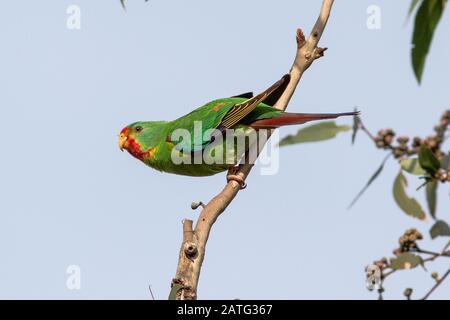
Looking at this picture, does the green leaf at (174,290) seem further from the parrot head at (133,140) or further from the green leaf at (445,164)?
the parrot head at (133,140)

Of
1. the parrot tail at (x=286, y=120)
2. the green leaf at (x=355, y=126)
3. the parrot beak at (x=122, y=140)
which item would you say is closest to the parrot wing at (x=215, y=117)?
the parrot tail at (x=286, y=120)

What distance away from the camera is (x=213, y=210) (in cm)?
310

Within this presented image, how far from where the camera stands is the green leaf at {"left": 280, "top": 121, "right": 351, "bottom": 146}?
65.3 inches

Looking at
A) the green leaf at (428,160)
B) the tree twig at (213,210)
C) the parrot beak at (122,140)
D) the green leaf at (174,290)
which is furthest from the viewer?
the parrot beak at (122,140)

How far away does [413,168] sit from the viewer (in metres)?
1.82

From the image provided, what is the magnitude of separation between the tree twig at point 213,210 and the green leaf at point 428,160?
4.71ft

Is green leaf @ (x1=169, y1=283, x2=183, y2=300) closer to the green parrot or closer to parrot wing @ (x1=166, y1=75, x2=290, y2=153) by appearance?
the green parrot

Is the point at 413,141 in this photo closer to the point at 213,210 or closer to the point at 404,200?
the point at 404,200

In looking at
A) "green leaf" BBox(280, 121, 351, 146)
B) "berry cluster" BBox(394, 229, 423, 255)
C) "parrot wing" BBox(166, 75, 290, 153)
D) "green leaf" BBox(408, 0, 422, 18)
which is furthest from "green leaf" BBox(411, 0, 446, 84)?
"parrot wing" BBox(166, 75, 290, 153)

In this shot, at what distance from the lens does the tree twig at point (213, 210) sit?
9.18 feet

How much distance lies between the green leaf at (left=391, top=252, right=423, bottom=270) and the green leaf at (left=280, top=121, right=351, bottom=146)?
0.37 m

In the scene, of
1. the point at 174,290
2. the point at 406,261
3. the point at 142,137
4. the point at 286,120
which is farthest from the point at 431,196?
the point at 142,137
